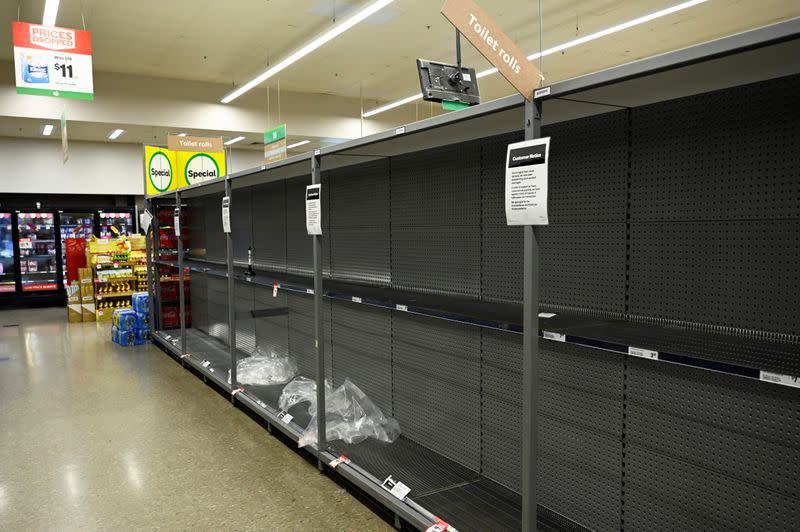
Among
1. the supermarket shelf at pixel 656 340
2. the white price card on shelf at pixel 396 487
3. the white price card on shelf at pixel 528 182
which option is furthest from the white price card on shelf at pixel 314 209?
the white price card on shelf at pixel 528 182

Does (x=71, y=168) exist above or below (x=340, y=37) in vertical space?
below

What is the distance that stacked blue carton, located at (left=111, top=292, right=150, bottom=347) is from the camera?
804 centimetres

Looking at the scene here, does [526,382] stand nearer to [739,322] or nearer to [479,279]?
[739,322]

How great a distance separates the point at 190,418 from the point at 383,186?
2690 mm

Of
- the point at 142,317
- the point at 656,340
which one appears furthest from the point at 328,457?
the point at 142,317

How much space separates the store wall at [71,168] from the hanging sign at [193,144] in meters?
6.27

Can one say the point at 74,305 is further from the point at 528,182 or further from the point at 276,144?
the point at 528,182

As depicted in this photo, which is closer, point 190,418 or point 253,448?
point 253,448

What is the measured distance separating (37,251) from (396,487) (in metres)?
13.0

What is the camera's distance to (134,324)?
8086 millimetres

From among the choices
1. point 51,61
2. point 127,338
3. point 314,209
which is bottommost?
point 127,338

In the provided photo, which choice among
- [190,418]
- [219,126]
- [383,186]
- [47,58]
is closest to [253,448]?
[190,418]

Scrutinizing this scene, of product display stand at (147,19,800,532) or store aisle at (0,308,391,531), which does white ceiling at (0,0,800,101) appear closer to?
store aisle at (0,308,391,531)

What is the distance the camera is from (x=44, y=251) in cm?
1280
